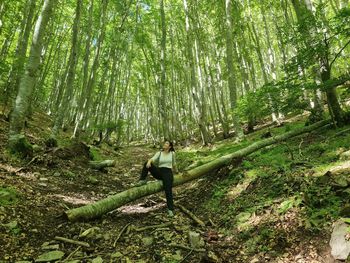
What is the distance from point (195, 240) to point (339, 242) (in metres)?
2.20

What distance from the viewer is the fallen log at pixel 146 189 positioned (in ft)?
18.6

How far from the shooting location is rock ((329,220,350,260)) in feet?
12.1

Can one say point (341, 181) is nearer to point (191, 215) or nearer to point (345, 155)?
point (345, 155)

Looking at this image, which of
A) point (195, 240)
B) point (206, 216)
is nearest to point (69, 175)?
point (206, 216)

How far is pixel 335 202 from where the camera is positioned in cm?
463

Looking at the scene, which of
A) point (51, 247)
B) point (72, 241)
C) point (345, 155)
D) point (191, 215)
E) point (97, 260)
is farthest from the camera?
point (191, 215)

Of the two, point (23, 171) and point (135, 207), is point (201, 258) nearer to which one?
point (135, 207)

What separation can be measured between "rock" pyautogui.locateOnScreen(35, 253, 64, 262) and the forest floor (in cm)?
4

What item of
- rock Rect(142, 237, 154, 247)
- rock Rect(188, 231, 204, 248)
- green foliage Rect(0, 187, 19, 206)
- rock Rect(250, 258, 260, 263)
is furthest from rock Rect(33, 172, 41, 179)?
rock Rect(250, 258, 260, 263)

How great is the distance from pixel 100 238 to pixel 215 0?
56.9 ft

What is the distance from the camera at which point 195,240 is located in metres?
5.09

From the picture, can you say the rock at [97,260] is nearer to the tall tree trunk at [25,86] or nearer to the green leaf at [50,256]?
the green leaf at [50,256]

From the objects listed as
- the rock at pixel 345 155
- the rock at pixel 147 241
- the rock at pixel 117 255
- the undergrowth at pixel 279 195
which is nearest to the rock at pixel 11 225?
the rock at pixel 117 255

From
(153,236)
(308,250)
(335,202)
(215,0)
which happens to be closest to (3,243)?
(153,236)
